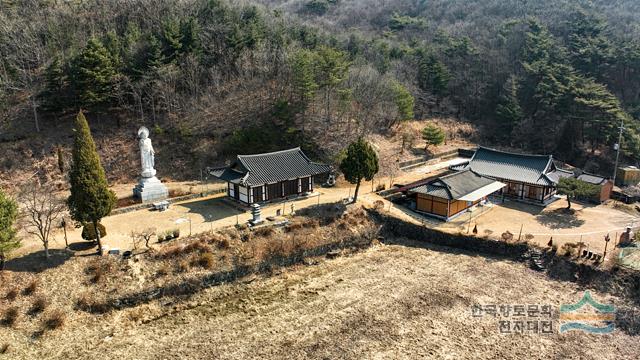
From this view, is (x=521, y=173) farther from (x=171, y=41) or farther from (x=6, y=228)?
(x=171, y=41)

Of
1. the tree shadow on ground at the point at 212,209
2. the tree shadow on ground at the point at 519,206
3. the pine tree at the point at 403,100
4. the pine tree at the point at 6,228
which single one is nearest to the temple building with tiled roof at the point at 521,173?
the tree shadow on ground at the point at 519,206

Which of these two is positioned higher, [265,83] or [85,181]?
[265,83]

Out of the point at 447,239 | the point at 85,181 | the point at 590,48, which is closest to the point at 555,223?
the point at 447,239

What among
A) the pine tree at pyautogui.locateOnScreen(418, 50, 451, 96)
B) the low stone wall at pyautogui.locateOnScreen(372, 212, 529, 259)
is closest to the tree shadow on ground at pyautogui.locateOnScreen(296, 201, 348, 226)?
the low stone wall at pyautogui.locateOnScreen(372, 212, 529, 259)

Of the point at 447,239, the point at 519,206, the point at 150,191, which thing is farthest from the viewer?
the point at 519,206

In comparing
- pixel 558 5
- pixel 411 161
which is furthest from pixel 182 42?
pixel 558 5
